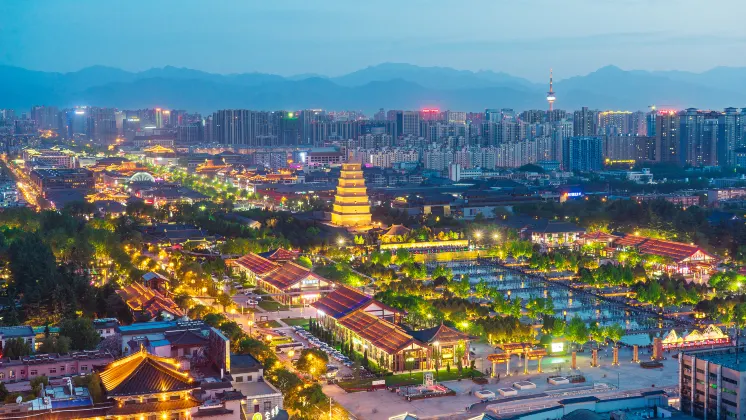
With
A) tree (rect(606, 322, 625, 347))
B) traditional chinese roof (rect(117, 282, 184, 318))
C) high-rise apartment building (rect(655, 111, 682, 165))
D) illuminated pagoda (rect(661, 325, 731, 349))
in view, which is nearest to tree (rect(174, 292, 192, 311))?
traditional chinese roof (rect(117, 282, 184, 318))

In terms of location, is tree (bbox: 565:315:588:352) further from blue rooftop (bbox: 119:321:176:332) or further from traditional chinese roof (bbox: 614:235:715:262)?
traditional chinese roof (bbox: 614:235:715:262)

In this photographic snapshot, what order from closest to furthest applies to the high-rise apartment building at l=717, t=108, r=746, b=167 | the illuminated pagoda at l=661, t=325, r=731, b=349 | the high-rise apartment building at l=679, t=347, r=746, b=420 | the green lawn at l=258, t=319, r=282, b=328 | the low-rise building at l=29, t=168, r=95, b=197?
the high-rise apartment building at l=679, t=347, r=746, b=420
the illuminated pagoda at l=661, t=325, r=731, b=349
the green lawn at l=258, t=319, r=282, b=328
the low-rise building at l=29, t=168, r=95, b=197
the high-rise apartment building at l=717, t=108, r=746, b=167

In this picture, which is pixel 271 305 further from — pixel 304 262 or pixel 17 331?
pixel 17 331

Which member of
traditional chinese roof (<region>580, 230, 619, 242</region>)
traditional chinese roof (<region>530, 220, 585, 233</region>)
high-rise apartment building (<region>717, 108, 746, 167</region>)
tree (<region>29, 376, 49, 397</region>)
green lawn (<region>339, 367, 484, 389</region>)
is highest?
high-rise apartment building (<region>717, 108, 746, 167</region>)

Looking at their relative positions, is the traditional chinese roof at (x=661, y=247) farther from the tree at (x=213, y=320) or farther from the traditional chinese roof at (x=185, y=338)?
the traditional chinese roof at (x=185, y=338)

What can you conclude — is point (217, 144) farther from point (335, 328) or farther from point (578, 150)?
point (335, 328)

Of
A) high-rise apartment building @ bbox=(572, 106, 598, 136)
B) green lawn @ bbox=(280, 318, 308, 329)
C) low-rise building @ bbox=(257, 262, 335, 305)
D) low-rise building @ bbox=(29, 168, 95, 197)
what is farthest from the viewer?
high-rise apartment building @ bbox=(572, 106, 598, 136)

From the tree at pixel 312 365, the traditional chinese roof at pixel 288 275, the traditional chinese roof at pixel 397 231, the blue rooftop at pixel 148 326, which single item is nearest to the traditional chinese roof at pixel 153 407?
the tree at pixel 312 365
